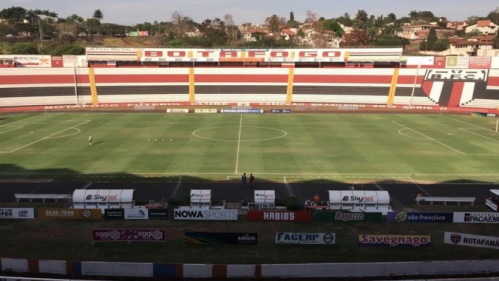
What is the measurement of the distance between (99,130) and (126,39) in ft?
433

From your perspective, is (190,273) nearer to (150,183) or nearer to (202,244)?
(202,244)

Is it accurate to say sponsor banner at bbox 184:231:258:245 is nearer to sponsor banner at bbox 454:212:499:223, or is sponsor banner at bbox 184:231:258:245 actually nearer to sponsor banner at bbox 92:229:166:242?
sponsor banner at bbox 92:229:166:242

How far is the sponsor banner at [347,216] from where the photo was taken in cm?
2745

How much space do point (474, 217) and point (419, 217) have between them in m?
3.64

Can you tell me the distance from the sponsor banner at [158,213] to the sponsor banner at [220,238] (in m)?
4.26

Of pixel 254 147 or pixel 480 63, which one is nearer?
pixel 254 147

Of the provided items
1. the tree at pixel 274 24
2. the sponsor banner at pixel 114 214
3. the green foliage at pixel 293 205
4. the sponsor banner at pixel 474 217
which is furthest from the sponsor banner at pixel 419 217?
the tree at pixel 274 24

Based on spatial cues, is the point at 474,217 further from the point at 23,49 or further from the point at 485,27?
the point at 485,27

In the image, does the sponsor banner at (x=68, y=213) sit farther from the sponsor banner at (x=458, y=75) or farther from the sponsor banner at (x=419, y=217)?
the sponsor banner at (x=458, y=75)

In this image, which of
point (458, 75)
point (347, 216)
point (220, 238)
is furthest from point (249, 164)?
point (458, 75)

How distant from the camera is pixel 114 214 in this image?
1091 inches

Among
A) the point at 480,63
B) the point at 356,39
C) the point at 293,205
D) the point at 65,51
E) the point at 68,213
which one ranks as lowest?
the point at 68,213

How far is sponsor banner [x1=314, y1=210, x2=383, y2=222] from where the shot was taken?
27.5 meters

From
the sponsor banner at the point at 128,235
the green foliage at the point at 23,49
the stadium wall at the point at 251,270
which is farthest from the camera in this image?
the green foliage at the point at 23,49
